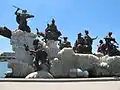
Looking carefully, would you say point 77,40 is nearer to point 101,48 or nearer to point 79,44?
point 79,44

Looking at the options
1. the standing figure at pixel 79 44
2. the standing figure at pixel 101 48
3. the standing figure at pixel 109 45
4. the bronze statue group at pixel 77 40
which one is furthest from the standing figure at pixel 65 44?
the standing figure at pixel 109 45

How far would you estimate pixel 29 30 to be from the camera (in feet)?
56.2

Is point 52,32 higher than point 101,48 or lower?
higher

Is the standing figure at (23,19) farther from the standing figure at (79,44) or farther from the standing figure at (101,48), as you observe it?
the standing figure at (101,48)

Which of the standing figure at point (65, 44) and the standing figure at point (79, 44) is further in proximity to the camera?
the standing figure at point (65, 44)

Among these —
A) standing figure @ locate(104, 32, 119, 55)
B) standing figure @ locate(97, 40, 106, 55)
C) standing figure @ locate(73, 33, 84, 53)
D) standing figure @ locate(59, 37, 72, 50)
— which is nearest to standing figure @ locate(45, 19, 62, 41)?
standing figure @ locate(59, 37, 72, 50)

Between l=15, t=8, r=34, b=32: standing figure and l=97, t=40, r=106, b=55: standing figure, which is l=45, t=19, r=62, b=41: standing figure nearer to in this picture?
l=15, t=8, r=34, b=32: standing figure

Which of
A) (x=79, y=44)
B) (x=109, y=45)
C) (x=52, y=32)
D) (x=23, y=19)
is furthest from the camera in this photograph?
(x=23, y=19)

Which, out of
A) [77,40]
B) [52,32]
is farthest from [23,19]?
[77,40]

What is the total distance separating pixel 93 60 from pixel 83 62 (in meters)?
0.55

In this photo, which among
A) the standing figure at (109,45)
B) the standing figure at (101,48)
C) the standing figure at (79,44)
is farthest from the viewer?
the standing figure at (101,48)

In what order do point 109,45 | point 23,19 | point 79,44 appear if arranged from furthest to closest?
point 23,19 → point 109,45 → point 79,44

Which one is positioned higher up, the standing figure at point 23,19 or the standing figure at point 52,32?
the standing figure at point 23,19

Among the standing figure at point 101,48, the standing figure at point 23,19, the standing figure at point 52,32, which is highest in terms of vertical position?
the standing figure at point 23,19
